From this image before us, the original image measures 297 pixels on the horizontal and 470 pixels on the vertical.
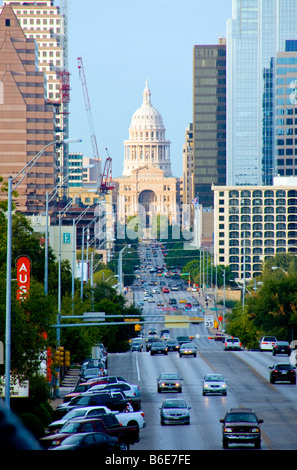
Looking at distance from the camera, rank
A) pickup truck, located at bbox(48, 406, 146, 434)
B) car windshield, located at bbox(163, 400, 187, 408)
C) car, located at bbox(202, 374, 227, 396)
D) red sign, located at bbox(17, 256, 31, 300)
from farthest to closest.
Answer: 1. car, located at bbox(202, 374, 227, 396)
2. red sign, located at bbox(17, 256, 31, 300)
3. car windshield, located at bbox(163, 400, 187, 408)
4. pickup truck, located at bbox(48, 406, 146, 434)

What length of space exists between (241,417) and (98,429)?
765 centimetres

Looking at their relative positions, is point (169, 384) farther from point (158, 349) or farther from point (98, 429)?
point (158, 349)

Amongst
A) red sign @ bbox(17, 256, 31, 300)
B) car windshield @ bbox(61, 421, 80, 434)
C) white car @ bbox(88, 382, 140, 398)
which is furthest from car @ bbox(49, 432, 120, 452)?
red sign @ bbox(17, 256, 31, 300)

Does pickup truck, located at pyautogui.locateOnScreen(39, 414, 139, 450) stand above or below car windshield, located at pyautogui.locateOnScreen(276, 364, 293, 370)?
above

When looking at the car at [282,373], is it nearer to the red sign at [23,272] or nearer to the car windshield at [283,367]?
the car windshield at [283,367]

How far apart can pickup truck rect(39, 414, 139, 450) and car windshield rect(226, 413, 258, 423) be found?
3205 millimetres

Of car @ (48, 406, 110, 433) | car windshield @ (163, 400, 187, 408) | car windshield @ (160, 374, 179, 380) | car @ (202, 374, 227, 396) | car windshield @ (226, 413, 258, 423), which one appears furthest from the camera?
car windshield @ (160, 374, 179, 380)

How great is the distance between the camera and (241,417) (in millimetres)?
31734

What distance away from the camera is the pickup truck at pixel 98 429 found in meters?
24.0

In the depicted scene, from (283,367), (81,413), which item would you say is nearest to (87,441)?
(81,413)

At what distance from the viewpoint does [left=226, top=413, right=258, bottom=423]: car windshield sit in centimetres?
3155

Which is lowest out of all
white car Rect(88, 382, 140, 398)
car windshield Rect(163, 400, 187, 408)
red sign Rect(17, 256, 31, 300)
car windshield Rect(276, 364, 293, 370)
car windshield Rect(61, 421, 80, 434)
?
car windshield Rect(276, 364, 293, 370)

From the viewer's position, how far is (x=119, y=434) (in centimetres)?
3019

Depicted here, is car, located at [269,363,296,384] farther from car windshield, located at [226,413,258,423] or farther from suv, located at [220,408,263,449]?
suv, located at [220,408,263,449]
